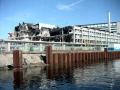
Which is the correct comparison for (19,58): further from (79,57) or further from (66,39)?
(66,39)

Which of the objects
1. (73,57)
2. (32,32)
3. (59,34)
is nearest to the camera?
(73,57)

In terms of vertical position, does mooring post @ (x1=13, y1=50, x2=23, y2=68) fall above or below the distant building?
below

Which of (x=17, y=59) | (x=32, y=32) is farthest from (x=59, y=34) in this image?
(x=17, y=59)

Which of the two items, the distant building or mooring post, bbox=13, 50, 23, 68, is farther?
the distant building

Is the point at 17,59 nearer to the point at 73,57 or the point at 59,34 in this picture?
the point at 73,57

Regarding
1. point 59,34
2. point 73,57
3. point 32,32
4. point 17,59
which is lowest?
point 73,57

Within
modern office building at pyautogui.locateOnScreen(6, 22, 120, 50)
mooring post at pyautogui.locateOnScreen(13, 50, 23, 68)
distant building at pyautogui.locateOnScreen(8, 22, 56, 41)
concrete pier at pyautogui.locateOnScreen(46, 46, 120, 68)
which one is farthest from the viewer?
distant building at pyautogui.locateOnScreen(8, 22, 56, 41)

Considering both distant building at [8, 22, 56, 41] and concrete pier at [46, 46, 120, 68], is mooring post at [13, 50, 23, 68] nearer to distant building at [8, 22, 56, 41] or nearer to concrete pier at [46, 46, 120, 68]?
concrete pier at [46, 46, 120, 68]

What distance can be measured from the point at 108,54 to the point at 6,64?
5400 cm

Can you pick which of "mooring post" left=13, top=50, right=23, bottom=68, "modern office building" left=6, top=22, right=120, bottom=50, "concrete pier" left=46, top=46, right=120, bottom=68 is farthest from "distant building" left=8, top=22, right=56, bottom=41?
"mooring post" left=13, top=50, right=23, bottom=68

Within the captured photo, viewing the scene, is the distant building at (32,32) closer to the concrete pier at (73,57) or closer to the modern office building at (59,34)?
the modern office building at (59,34)

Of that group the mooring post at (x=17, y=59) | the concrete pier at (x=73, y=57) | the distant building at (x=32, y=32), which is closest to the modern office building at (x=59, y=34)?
the distant building at (x=32, y=32)

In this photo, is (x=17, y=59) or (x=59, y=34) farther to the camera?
(x=59, y=34)

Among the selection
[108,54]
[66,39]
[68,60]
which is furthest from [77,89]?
[66,39]
